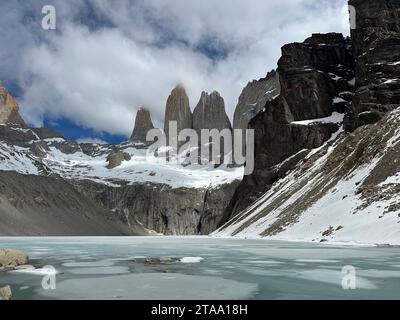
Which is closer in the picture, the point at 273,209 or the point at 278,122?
the point at 273,209

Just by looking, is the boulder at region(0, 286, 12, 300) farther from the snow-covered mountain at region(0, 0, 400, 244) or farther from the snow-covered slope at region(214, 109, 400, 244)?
the snow-covered mountain at region(0, 0, 400, 244)

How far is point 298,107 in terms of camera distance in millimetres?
133000

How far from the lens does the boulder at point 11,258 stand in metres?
23.1

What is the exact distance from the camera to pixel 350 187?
190 ft

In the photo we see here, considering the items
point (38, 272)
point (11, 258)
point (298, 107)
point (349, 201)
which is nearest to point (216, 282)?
point (38, 272)

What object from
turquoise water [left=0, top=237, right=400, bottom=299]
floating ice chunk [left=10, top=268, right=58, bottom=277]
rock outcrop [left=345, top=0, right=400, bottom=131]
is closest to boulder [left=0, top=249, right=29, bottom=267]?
floating ice chunk [left=10, top=268, right=58, bottom=277]

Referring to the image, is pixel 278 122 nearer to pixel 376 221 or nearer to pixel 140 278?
pixel 376 221

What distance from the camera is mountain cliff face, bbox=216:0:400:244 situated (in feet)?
163

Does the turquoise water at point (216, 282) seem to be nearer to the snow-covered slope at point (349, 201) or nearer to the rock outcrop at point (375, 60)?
the snow-covered slope at point (349, 201)

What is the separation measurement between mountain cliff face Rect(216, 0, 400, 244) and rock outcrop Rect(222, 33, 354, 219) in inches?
12.3

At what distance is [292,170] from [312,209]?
54467 mm

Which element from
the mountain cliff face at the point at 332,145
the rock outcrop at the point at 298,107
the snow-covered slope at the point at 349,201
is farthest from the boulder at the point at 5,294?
the rock outcrop at the point at 298,107

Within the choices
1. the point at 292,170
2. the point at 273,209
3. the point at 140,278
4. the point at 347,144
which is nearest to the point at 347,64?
the point at 292,170
